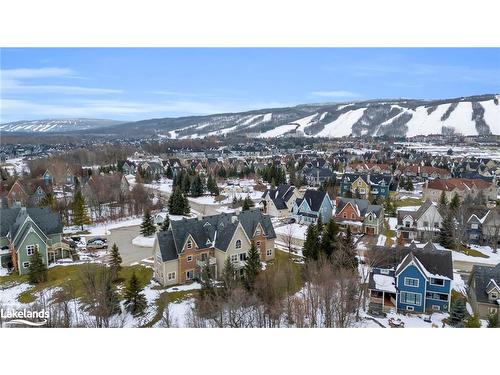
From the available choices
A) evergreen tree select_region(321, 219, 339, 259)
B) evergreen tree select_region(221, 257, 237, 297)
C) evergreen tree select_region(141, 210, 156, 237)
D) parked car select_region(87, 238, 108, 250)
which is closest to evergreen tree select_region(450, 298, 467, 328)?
evergreen tree select_region(321, 219, 339, 259)

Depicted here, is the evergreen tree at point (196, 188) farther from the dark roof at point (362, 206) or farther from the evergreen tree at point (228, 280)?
the evergreen tree at point (228, 280)

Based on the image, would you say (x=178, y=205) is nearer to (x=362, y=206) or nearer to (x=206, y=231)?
(x=206, y=231)

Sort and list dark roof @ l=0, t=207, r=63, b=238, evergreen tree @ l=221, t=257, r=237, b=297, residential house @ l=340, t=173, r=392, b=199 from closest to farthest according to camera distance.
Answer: evergreen tree @ l=221, t=257, r=237, b=297 < dark roof @ l=0, t=207, r=63, b=238 < residential house @ l=340, t=173, r=392, b=199

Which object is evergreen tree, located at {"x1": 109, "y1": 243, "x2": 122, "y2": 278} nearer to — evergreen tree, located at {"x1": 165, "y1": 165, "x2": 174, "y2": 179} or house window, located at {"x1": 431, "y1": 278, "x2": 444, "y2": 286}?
house window, located at {"x1": 431, "y1": 278, "x2": 444, "y2": 286}

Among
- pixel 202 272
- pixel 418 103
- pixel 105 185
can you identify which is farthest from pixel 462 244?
pixel 418 103

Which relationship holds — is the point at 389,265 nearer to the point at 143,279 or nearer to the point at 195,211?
the point at 143,279

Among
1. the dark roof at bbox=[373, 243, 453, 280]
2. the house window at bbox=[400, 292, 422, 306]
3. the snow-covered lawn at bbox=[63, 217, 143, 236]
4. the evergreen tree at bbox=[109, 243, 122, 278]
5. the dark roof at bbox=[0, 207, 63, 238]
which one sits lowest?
the house window at bbox=[400, 292, 422, 306]
